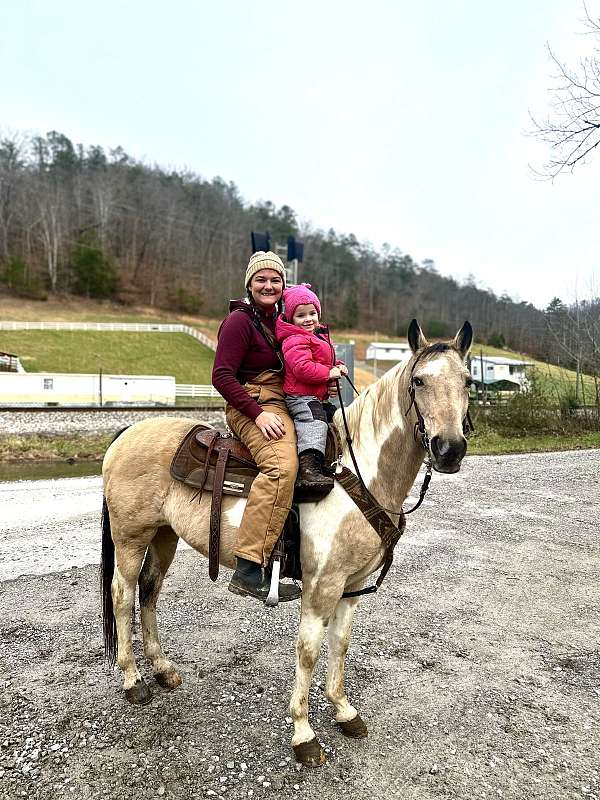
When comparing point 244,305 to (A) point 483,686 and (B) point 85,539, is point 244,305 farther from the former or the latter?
(B) point 85,539

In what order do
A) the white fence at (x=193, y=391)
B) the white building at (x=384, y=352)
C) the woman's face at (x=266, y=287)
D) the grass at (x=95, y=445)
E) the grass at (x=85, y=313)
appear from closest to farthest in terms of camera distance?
the woman's face at (x=266, y=287), the grass at (x=95, y=445), the white fence at (x=193, y=391), the grass at (x=85, y=313), the white building at (x=384, y=352)

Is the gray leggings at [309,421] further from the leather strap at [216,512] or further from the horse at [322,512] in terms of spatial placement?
the leather strap at [216,512]

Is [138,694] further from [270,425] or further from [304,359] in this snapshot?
[304,359]

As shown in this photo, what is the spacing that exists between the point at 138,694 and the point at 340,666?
1515mm

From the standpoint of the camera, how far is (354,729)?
3.10 meters

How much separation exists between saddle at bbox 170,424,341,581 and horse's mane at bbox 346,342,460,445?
0.18 meters

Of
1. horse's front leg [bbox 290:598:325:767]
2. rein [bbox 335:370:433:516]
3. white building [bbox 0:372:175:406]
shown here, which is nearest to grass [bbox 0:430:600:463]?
white building [bbox 0:372:175:406]

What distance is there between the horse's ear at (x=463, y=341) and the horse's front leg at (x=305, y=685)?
70.2 inches

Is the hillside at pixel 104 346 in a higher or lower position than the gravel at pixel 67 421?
higher

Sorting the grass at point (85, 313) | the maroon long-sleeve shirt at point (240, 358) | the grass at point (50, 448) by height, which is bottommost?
the grass at point (50, 448)

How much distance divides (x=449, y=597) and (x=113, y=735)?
366 centimetres

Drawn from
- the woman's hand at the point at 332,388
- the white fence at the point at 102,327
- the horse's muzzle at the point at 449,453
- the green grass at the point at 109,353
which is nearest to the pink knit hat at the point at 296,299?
the woman's hand at the point at 332,388

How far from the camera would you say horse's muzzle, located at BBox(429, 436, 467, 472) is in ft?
7.45

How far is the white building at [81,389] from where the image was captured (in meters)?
27.6
